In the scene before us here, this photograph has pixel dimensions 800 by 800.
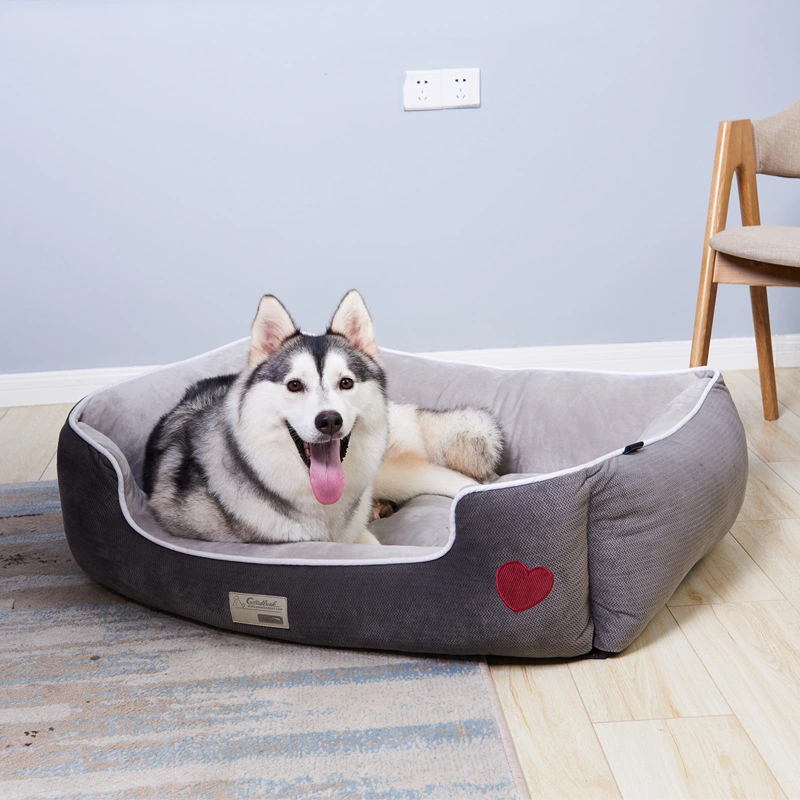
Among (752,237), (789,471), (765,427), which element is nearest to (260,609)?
(789,471)

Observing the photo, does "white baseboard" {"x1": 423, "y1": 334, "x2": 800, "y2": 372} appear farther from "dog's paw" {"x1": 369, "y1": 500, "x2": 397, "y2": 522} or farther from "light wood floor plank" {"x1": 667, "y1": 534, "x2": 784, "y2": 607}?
"light wood floor plank" {"x1": 667, "y1": 534, "x2": 784, "y2": 607}

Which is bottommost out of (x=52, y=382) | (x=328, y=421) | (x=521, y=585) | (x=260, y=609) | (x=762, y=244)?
(x=52, y=382)

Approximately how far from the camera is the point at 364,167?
322 centimetres

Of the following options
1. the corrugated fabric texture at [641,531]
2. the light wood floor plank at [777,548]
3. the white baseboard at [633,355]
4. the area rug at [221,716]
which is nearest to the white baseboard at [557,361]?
the white baseboard at [633,355]

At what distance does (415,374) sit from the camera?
104 inches

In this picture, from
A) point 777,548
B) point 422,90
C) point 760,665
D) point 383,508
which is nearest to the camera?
point 760,665

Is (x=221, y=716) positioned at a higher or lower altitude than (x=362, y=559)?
lower

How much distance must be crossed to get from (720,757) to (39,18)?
307cm

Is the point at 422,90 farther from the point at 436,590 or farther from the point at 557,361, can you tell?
the point at 436,590

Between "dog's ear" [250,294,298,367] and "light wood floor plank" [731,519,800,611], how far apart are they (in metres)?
1.20

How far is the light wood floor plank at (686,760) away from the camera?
1326 millimetres

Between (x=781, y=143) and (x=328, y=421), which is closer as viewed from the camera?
(x=328, y=421)

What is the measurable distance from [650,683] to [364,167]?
2.23m

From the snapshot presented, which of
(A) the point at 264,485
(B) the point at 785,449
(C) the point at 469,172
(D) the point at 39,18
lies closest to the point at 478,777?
(A) the point at 264,485
